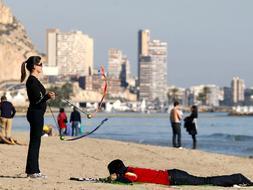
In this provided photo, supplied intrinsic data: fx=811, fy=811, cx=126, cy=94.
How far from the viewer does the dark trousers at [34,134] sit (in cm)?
1092

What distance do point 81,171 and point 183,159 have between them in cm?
561

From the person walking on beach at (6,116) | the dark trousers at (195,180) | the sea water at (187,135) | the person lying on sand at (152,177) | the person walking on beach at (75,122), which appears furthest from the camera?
the sea water at (187,135)

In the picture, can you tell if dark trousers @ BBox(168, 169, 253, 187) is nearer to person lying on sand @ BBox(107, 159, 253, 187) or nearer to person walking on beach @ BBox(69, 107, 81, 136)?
person lying on sand @ BBox(107, 159, 253, 187)

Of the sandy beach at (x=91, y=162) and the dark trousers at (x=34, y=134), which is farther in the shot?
the dark trousers at (x=34, y=134)

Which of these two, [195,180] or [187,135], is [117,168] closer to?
[195,180]

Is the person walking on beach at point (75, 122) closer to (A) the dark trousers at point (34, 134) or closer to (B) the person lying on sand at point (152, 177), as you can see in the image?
(A) the dark trousers at point (34, 134)

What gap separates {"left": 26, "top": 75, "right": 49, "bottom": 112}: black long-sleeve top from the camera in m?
10.9

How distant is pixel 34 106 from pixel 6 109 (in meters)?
8.75

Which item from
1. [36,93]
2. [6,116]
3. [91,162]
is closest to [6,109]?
[6,116]

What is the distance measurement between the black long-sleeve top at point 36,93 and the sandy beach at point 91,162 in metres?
1.00

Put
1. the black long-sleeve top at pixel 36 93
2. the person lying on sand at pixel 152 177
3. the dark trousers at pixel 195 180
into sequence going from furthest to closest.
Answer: the black long-sleeve top at pixel 36 93 < the dark trousers at pixel 195 180 < the person lying on sand at pixel 152 177

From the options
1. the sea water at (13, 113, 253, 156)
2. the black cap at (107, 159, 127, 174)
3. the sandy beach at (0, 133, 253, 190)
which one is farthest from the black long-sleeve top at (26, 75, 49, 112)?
the sea water at (13, 113, 253, 156)

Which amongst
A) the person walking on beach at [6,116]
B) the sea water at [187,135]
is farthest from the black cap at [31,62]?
the sea water at [187,135]

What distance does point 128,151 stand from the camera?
2006 centimetres
